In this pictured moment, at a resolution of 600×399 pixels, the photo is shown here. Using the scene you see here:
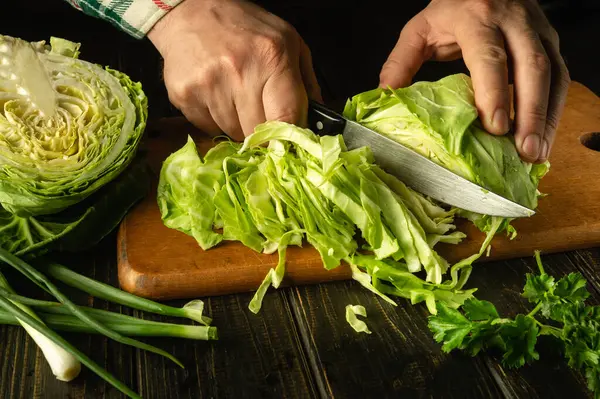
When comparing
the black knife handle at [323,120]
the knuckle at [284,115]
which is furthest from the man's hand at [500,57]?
the knuckle at [284,115]

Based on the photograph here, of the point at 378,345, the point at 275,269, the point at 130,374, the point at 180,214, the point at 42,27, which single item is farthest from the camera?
the point at 42,27

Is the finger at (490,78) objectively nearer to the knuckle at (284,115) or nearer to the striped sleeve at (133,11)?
the knuckle at (284,115)

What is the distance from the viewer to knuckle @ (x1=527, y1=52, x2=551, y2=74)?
2.06m

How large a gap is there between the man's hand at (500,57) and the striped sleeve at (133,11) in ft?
2.48

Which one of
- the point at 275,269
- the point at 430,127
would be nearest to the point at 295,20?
the point at 430,127

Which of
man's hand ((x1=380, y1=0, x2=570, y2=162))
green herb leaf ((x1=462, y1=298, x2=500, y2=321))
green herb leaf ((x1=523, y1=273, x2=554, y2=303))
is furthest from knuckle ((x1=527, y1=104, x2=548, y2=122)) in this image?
green herb leaf ((x1=462, y1=298, x2=500, y2=321))

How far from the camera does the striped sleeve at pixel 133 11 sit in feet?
7.18

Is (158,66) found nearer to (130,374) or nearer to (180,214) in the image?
(180,214)

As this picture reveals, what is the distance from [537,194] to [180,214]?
104 cm

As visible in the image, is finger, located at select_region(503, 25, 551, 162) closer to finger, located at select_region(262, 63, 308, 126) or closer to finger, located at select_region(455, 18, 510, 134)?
finger, located at select_region(455, 18, 510, 134)

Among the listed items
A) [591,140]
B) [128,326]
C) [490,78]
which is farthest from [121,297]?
[591,140]

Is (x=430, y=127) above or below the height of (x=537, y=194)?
above

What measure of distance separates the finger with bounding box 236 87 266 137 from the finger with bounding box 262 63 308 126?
0.09 ft

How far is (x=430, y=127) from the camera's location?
192 cm
